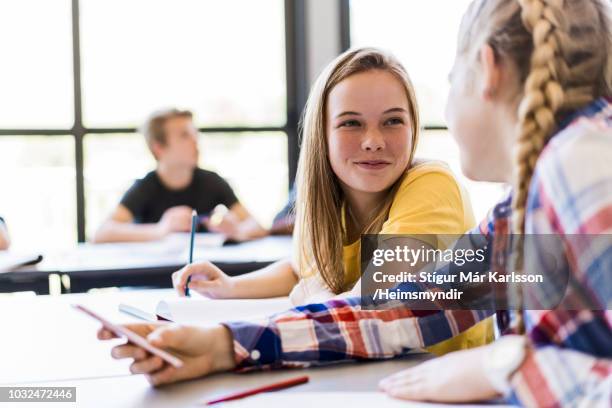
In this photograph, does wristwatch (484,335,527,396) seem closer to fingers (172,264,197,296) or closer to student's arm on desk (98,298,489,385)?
student's arm on desk (98,298,489,385)

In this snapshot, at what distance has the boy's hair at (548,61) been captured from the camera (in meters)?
0.78

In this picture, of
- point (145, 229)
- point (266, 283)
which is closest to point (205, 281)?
point (266, 283)

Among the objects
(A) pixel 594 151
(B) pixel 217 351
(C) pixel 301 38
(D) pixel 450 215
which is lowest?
(B) pixel 217 351

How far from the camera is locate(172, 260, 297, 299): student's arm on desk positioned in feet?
5.28

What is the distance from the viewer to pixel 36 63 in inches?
148

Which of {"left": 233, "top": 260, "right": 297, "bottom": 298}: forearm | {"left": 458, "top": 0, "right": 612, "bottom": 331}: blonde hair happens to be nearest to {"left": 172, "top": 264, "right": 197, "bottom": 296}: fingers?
{"left": 233, "top": 260, "right": 297, "bottom": 298}: forearm

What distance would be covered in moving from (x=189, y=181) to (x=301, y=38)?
1131mm

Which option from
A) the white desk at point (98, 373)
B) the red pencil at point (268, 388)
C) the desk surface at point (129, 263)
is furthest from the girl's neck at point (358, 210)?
the desk surface at point (129, 263)

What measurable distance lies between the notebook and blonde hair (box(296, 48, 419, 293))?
13 centimetres

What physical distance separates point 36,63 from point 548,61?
349 centimetres

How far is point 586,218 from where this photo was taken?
69 cm

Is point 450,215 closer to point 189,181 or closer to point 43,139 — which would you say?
point 189,181

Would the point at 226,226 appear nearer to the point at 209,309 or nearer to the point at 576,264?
the point at 209,309

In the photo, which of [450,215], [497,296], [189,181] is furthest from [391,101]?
[189,181]
